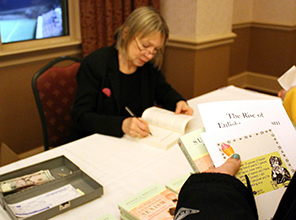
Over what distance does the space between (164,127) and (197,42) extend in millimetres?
1629

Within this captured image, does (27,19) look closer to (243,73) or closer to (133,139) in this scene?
(133,139)

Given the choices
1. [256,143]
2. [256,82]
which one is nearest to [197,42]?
[256,82]

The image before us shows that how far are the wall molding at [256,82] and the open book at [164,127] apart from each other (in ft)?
10.8

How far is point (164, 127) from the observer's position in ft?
5.32

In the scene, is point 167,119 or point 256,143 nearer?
point 256,143

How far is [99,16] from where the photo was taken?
2.71 meters

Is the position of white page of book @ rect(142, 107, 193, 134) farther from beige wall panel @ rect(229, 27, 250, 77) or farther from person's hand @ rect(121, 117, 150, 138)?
beige wall panel @ rect(229, 27, 250, 77)

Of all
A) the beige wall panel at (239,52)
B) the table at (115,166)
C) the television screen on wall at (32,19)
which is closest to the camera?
the table at (115,166)

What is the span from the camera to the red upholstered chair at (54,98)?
1832 millimetres

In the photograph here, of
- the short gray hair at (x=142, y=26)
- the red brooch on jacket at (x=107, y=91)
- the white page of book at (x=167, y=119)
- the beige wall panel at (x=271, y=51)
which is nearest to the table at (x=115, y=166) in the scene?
the white page of book at (x=167, y=119)

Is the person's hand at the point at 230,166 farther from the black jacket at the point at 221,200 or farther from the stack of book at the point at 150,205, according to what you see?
the stack of book at the point at 150,205

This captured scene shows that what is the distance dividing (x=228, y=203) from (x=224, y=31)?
300 centimetres

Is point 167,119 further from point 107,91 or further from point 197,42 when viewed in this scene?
point 197,42

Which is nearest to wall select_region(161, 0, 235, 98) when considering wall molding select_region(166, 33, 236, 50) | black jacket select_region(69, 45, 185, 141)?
wall molding select_region(166, 33, 236, 50)
